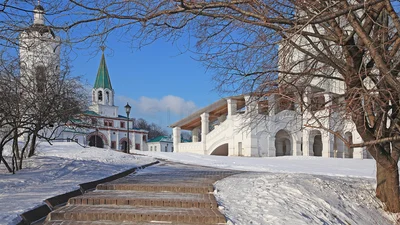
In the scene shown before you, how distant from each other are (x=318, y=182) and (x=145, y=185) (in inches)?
174

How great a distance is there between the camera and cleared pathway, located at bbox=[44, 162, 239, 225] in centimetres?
680

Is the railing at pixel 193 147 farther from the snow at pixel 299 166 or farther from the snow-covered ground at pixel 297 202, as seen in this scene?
the snow-covered ground at pixel 297 202

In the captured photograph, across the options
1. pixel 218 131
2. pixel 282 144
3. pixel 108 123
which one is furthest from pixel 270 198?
pixel 108 123

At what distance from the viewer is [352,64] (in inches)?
331

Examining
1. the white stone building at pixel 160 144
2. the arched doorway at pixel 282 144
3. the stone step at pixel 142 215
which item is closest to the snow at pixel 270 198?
the stone step at pixel 142 215

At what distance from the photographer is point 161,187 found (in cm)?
938

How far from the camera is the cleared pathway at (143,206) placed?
680 cm

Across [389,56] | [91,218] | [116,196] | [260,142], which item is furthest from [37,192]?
[260,142]

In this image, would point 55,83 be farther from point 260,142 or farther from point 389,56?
point 260,142

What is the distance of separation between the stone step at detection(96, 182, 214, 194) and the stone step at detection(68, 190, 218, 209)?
24.2 inches

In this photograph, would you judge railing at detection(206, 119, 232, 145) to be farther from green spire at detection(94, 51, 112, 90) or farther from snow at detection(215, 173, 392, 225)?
green spire at detection(94, 51, 112, 90)

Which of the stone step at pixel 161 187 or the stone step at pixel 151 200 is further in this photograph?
the stone step at pixel 161 187

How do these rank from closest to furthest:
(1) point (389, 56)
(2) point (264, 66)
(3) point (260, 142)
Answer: (1) point (389, 56) < (2) point (264, 66) < (3) point (260, 142)

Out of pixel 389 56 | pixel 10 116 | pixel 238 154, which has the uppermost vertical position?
pixel 389 56
